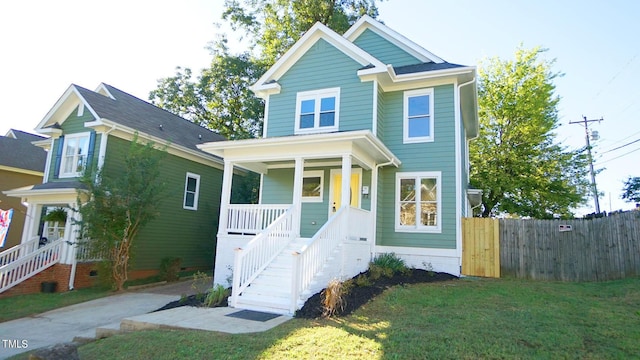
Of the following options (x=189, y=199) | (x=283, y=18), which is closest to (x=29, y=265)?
(x=189, y=199)

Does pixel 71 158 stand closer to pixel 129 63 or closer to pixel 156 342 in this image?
pixel 129 63

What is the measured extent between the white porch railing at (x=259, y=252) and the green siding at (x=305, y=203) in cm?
233

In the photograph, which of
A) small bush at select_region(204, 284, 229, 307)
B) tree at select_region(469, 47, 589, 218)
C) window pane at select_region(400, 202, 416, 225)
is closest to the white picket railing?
small bush at select_region(204, 284, 229, 307)

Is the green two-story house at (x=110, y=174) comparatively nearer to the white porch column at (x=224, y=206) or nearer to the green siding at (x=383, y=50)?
the white porch column at (x=224, y=206)

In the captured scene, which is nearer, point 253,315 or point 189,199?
point 253,315

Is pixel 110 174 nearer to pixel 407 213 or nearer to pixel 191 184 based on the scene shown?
pixel 191 184

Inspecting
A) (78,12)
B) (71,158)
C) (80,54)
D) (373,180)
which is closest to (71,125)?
(71,158)

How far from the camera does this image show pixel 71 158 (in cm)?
1374

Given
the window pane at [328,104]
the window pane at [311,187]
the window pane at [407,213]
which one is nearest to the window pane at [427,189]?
the window pane at [407,213]

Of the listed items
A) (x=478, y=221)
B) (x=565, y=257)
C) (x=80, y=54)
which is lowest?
(x=565, y=257)

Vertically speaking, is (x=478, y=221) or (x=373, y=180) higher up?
(x=373, y=180)

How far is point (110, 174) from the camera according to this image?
12938mm

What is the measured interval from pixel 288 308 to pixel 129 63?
10.8 meters

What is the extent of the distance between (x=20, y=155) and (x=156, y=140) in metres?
11.6
